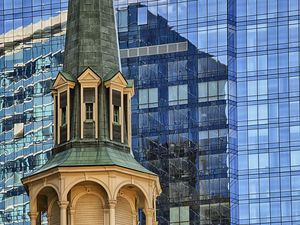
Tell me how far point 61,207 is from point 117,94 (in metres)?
7.48

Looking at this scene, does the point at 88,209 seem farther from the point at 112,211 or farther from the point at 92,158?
the point at 92,158

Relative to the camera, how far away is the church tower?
269ft

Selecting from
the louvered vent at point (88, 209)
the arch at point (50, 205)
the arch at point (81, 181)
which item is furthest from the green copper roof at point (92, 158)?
the louvered vent at point (88, 209)

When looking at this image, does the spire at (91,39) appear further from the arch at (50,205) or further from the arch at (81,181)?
the arch at (50,205)

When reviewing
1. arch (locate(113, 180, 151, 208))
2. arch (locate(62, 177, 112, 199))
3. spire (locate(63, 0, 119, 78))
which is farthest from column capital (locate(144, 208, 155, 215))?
spire (locate(63, 0, 119, 78))

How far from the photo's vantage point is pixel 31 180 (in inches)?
3273

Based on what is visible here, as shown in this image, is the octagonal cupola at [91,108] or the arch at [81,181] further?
the octagonal cupola at [91,108]

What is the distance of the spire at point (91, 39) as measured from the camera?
8600 cm

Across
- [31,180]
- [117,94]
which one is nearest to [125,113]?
[117,94]

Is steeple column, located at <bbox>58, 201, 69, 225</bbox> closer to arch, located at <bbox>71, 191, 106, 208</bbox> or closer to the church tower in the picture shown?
the church tower

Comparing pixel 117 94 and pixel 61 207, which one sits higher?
pixel 117 94

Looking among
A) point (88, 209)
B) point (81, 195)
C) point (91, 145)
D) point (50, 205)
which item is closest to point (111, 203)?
point (88, 209)

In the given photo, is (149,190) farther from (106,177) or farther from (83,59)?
(83,59)

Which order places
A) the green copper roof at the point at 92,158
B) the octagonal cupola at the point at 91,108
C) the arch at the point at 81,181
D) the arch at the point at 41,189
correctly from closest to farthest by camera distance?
the arch at the point at 81,181
the arch at the point at 41,189
the green copper roof at the point at 92,158
the octagonal cupola at the point at 91,108
